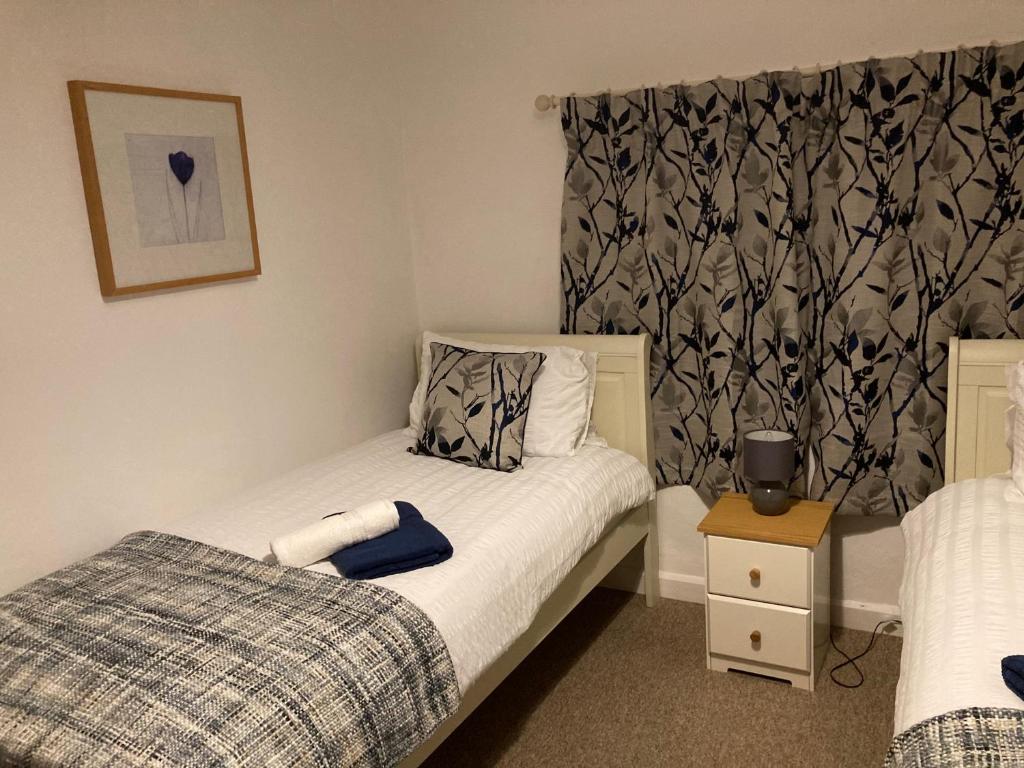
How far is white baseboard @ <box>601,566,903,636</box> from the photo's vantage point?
286cm

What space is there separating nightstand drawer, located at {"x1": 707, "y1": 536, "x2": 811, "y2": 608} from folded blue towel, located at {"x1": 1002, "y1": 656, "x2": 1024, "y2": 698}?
1.04 metres

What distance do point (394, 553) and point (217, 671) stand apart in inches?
19.4

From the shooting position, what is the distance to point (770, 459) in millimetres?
2645

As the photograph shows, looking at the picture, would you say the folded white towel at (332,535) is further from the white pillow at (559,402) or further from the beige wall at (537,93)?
the beige wall at (537,93)

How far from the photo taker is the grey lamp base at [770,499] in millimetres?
2684

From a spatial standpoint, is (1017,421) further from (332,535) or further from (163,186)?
(163,186)

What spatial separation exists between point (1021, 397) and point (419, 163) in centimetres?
219

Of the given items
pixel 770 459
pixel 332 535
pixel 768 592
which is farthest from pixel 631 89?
pixel 332 535

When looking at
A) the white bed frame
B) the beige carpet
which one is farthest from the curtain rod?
the beige carpet

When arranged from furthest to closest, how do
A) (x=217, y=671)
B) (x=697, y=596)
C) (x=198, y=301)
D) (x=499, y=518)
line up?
(x=697, y=596), (x=198, y=301), (x=499, y=518), (x=217, y=671)

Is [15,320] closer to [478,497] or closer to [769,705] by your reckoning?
[478,497]

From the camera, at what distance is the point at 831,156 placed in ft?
8.53

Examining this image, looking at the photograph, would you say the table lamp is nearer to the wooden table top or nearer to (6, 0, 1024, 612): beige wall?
the wooden table top

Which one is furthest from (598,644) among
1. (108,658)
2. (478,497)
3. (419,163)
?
(419,163)
